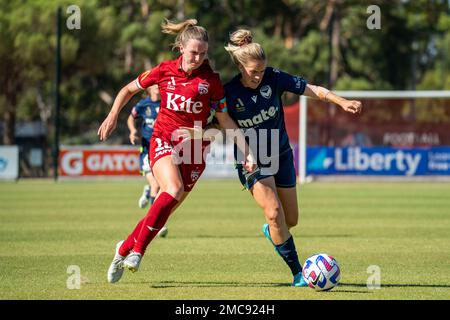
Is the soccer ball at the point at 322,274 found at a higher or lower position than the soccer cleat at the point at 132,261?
lower

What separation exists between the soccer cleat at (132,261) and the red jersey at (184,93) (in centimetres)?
112

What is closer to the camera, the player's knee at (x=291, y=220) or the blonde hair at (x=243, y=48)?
the blonde hair at (x=243, y=48)

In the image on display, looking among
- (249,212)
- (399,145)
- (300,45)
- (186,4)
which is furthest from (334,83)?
(249,212)

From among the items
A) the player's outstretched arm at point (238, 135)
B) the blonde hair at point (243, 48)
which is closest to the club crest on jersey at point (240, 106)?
the player's outstretched arm at point (238, 135)

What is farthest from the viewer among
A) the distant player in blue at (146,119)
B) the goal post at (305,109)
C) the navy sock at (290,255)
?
the goal post at (305,109)

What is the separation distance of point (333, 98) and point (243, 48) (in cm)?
94

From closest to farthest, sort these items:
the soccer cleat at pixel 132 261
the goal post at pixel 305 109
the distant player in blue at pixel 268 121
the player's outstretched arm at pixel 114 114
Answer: the soccer cleat at pixel 132 261 → the player's outstretched arm at pixel 114 114 → the distant player in blue at pixel 268 121 → the goal post at pixel 305 109

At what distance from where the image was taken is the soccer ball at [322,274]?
802 centimetres

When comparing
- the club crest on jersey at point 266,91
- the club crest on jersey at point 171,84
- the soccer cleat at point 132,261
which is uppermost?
the club crest on jersey at point 171,84

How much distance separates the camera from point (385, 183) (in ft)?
96.7

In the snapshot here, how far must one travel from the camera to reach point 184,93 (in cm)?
823

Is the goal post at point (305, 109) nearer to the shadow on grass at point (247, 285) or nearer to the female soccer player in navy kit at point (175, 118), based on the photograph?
the shadow on grass at point (247, 285)

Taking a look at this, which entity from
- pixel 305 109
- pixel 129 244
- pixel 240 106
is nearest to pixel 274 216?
pixel 240 106

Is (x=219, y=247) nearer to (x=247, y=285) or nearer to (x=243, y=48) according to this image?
(x=247, y=285)
